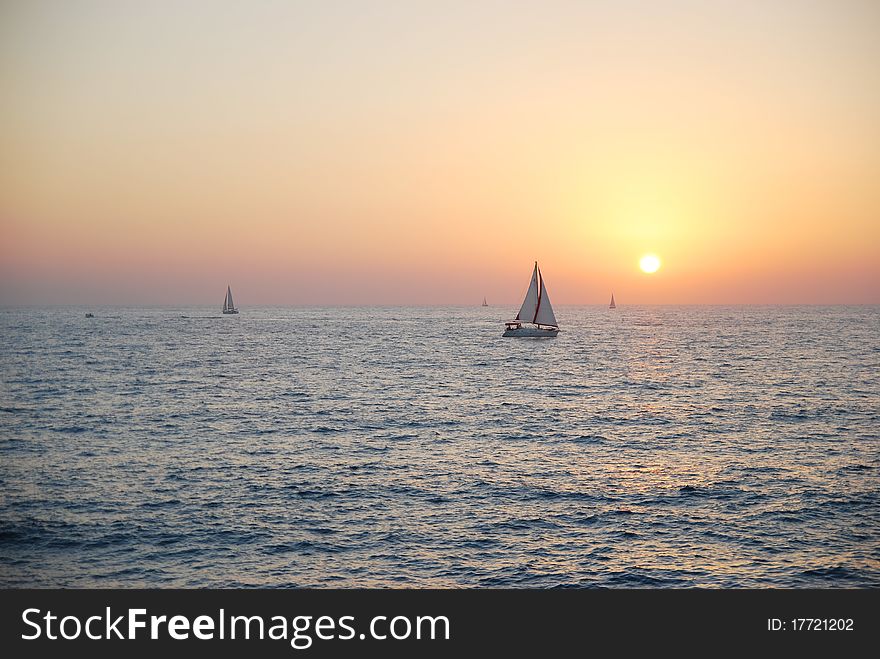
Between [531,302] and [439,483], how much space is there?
350 feet

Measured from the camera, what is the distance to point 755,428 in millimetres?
56219

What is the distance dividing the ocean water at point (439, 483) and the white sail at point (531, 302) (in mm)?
51914

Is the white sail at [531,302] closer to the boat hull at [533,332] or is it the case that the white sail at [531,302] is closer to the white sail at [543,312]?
the white sail at [543,312]

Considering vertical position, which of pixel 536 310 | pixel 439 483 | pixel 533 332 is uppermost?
pixel 536 310

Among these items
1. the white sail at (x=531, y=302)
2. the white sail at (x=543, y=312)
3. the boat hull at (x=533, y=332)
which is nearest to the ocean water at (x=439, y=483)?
the white sail at (x=531, y=302)

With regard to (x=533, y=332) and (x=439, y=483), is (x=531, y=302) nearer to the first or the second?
(x=533, y=332)

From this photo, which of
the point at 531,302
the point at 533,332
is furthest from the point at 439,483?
the point at 533,332

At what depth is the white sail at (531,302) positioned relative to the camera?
449ft

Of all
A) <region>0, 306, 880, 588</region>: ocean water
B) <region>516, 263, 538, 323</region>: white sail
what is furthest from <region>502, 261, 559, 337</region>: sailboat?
<region>0, 306, 880, 588</region>: ocean water

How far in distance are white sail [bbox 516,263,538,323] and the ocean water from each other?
51.9m

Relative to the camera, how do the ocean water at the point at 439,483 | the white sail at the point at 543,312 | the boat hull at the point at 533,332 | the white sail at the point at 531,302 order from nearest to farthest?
the ocean water at the point at 439,483
the white sail at the point at 531,302
the white sail at the point at 543,312
the boat hull at the point at 533,332

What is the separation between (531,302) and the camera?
5650 inches

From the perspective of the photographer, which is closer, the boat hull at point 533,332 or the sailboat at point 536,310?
the sailboat at point 536,310

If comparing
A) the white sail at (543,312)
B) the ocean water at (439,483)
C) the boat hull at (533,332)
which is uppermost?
the white sail at (543,312)
